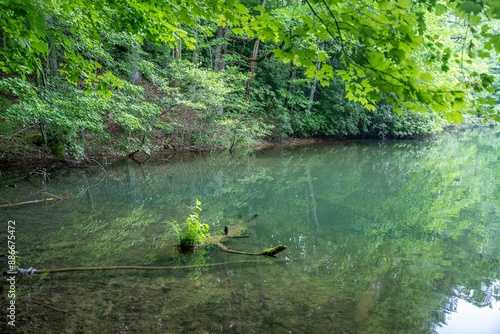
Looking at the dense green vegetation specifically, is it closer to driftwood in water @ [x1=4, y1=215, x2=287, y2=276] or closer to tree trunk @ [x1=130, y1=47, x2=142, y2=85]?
tree trunk @ [x1=130, y1=47, x2=142, y2=85]

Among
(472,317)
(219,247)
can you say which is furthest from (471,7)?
(219,247)

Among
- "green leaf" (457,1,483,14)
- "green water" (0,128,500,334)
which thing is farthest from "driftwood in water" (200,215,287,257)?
"green leaf" (457,1,483,14)

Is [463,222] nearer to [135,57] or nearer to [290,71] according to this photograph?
[135,57]

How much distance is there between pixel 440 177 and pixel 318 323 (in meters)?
14.4

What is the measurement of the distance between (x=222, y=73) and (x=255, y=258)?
1333cm

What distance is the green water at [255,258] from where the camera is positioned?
13.6ft

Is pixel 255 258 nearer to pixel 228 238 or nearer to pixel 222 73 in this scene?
pixel 228 238

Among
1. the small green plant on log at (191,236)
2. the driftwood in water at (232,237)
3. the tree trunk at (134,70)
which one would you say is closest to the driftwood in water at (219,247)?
the driftwood in water at (232,237)

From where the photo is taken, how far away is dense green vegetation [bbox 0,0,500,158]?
2.63 metres

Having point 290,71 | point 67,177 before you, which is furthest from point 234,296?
point 290,71

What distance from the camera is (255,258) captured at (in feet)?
19.5

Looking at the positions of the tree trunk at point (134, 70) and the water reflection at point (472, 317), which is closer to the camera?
the water reflection at point (472, 317)

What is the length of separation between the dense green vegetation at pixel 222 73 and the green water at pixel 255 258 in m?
2.49

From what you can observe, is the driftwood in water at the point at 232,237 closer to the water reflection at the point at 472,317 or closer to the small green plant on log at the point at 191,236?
the small green plant on log at the point at 191,236
